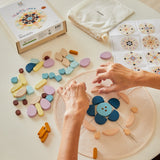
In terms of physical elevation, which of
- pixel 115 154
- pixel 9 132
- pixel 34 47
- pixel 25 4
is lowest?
pixel 115 154

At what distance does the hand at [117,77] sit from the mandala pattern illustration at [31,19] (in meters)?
0.46

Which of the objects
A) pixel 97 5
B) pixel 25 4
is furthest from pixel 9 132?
pixel 97 5

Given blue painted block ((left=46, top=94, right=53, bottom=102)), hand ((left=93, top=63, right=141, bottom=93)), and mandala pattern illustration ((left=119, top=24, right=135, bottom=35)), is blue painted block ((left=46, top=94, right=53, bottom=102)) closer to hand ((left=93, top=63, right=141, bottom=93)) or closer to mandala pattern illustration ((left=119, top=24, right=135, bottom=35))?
hand ((left=93, top=63, right=141, bottom=93))

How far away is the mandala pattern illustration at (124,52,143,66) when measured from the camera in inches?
51.7

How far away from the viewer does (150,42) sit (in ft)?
4.57

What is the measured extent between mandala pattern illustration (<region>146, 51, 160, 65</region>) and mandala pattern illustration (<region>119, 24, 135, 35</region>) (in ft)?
0.59

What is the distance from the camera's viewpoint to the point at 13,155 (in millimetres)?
1039

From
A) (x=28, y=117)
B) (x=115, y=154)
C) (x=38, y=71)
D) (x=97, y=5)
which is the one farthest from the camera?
(x=97, y=5)

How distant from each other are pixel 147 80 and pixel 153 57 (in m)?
0.25

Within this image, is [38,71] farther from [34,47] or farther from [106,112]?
[106,112]

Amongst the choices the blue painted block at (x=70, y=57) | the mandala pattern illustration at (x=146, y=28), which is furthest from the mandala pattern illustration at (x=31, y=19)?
the mandala pattern illustration at (x=146, y=28)

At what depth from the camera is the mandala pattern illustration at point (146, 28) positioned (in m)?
1.44

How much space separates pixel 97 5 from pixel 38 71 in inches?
22.8

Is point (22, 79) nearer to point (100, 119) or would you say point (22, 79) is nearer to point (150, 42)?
point (100, 119)
